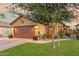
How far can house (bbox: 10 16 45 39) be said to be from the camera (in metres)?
2.22

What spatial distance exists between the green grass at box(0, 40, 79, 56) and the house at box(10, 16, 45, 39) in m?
0.11

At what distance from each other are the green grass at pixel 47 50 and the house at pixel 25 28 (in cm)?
11

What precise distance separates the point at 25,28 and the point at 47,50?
0.89ft

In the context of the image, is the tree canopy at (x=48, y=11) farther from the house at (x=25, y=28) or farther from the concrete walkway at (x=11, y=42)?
the concrete walkway at (x=11, y=42)

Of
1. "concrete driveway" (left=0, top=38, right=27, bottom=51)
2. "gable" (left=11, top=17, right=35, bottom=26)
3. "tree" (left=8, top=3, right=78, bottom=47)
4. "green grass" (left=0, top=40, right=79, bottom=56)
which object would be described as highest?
"tree" (left=8, top=3, right=78, bottom=47)

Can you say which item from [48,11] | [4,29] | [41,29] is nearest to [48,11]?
[48,11]

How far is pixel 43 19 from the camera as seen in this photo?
2.22m

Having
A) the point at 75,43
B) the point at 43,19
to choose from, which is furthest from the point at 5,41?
the point at 75,43

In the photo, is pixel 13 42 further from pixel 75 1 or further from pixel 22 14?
pixel 75 1

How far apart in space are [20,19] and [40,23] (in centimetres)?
18

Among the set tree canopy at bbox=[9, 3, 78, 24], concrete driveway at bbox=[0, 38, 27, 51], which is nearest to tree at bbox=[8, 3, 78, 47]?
tree canopy at bbox=[9, 3, 78, 24]

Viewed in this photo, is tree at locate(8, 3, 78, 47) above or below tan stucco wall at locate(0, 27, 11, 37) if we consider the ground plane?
above

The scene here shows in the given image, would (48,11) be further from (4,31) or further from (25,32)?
(4,31)

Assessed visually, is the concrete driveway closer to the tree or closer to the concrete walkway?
the concrete walkway
